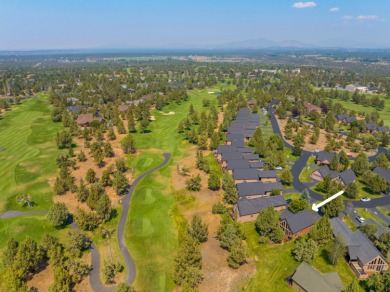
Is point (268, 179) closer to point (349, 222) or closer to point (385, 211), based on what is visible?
point (349, 222)

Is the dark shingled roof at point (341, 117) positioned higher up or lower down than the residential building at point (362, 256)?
higher up

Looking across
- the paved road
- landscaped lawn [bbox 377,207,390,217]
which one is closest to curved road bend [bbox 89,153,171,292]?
the paved road

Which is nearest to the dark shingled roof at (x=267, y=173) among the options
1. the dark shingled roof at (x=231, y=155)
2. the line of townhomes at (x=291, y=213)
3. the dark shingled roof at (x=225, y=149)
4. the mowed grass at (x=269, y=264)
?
the line of townhomes at (x=291, y=213)

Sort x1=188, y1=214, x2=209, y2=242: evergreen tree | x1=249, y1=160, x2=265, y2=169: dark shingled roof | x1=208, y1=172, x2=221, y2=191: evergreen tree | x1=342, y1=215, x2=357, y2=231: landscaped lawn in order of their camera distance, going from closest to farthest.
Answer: x1=188, y1=214, x2=209, y2=242: evergreen tree
x1=342, y1=215, x2=357, y2=231: landscaped lawn
x1=208, y1=172, x2=221, y2=191: evergreen tree
x1=249, y1=160, x2=265, y2=169: dark shingled roof

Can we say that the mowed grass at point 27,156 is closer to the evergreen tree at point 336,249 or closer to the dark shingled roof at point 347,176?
the evergreen tree at point 336,249

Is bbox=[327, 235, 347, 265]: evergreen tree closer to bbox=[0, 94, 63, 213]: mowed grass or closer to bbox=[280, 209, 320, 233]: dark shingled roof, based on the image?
bbox=[280, 209, 320, 233]: dark shingled roof
